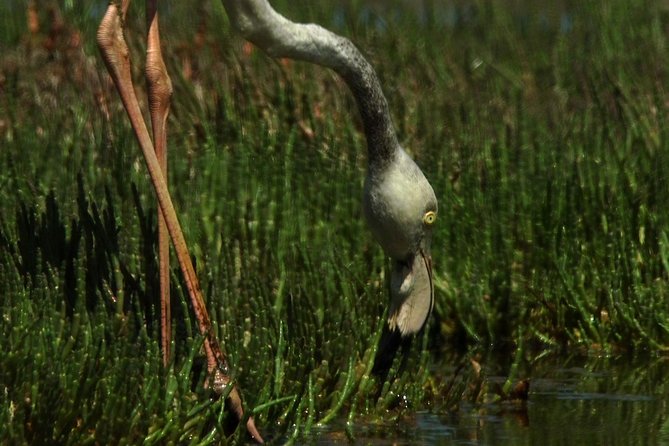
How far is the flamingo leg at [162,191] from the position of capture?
20.3 feet

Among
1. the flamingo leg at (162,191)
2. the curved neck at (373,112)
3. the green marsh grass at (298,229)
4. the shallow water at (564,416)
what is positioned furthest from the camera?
the curved neck at (373,112)

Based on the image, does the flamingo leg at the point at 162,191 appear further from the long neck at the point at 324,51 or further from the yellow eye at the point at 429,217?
the yellow eye at the point at 429,217

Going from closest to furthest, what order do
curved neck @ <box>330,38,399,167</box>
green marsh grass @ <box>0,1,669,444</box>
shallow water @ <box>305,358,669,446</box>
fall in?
green marsh grass @ <box>0,1,669,444</box>, shallow water @ <box>305,358,669,446</box>, curved neck @ <box>330,38,399,167</box>

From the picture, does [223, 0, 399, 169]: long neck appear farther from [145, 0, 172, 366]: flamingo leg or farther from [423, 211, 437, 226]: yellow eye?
[145, 0, 172, 366]: flamingo leg

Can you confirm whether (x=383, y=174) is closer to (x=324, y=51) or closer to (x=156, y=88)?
(x=324, y=51)

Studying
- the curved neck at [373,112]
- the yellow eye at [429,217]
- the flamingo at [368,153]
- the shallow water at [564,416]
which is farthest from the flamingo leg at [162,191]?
the yellow eye at [429,217]

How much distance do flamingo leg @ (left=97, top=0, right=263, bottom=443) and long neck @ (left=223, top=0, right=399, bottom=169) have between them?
0.47 metres

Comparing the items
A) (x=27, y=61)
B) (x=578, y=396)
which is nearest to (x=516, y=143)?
(x=578, y=396)

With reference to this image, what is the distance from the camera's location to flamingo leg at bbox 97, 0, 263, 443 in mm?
6180

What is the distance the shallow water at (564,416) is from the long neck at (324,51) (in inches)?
40.8

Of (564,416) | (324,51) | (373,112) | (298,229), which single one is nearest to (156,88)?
(324,51)

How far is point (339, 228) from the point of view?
8.00m

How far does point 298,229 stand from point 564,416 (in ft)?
4.84

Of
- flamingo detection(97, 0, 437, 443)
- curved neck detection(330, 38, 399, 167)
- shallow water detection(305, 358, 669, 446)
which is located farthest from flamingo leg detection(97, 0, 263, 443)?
Answer: curved neck detection(330, 38, 399, 167)
